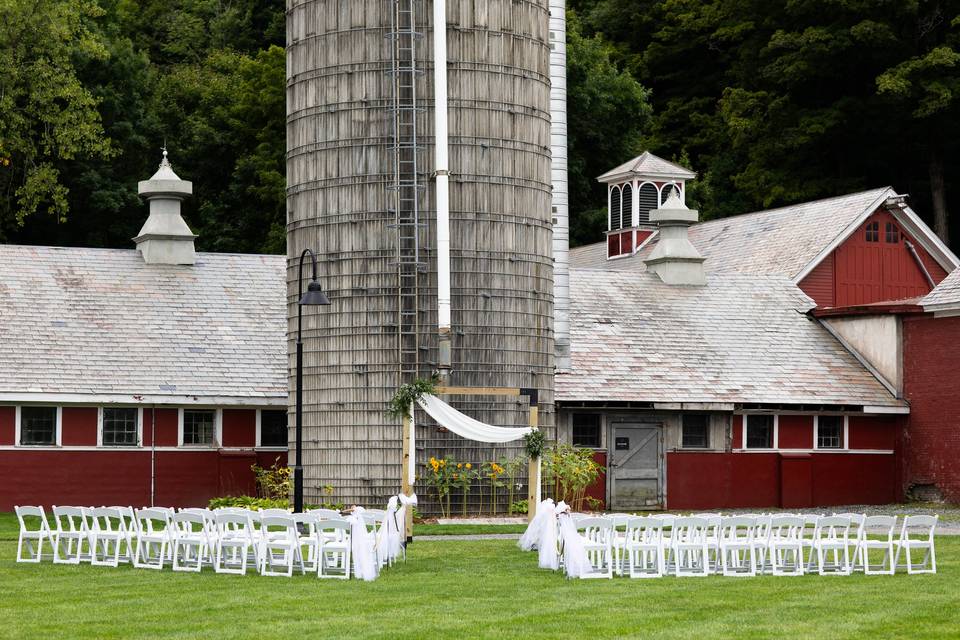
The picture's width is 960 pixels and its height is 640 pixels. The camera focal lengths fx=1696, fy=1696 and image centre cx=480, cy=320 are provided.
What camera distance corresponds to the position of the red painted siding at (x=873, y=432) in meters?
38.4

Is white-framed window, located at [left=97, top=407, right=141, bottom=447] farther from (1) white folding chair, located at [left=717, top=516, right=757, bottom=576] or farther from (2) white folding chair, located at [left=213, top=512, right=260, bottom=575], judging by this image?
(1) white folding chair, located at [left=717, top=516, right=757, bottom=576]

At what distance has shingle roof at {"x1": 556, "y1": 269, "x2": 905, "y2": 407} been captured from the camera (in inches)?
1426

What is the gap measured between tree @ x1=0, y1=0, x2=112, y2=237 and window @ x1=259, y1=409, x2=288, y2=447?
1788 cm

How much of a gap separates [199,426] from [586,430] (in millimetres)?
8088

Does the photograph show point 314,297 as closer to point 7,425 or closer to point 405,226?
point 405,226

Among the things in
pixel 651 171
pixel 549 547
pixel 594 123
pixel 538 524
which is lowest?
pixel 549 547

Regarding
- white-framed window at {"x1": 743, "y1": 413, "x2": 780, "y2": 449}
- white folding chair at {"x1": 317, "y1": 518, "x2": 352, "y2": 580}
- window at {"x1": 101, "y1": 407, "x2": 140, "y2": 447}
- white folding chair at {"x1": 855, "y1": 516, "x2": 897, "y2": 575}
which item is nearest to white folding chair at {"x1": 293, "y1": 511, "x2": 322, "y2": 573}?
white folding chair at {"x1": 317, "y1": 518, "x2": 352, "y2": 580}

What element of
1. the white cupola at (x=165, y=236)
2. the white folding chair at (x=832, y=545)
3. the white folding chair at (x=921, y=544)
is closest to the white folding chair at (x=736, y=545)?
the white folding chair at (x=832, y=545)

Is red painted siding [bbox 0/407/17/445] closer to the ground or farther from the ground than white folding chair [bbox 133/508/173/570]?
farther from the ground

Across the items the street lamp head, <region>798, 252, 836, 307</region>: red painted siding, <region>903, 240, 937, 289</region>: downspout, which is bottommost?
the street lamp head

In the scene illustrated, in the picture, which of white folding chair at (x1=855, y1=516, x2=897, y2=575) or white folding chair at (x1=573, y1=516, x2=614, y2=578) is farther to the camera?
white folding chair at (x1=855, y1=516, x2=897, y2=575)

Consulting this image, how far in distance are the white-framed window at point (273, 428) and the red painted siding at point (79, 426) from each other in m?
3.49

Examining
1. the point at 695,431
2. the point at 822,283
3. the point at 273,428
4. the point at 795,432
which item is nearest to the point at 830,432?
the point at 795,432

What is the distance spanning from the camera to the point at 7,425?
33.4 metres
